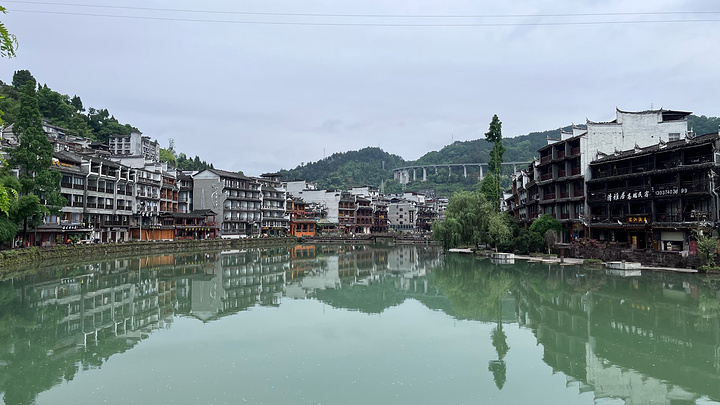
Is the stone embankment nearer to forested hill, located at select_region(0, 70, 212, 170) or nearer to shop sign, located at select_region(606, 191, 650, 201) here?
forested hill, located at select_region(0, 70, 212, 170)

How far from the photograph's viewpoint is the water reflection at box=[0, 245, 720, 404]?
15000 millimetres

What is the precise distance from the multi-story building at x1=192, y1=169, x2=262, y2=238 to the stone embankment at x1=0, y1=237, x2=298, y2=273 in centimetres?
724

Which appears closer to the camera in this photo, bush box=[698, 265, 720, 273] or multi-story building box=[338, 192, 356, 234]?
bush box=[698, 265, 720, 273]

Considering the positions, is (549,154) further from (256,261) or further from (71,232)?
(71,232)

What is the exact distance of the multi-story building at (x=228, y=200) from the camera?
289 ft

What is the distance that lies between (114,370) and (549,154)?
55549 mm

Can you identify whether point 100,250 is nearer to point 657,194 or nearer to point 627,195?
point 627,195

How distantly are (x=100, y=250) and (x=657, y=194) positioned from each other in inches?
2431

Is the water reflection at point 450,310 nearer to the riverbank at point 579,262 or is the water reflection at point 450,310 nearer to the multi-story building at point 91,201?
the riverbank at point 579,262

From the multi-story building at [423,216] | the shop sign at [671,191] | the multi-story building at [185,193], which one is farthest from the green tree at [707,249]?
the multi-story building at [423,216]

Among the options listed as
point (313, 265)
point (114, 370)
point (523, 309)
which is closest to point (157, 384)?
point (114, 370)

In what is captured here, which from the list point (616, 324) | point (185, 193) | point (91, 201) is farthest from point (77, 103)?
point (616, 324)

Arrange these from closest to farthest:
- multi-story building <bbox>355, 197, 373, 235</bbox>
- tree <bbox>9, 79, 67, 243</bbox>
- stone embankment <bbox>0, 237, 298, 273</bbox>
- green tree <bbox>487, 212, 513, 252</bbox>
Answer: stone embankment <bbox>0, 237, 298, 273</bbox>, tree <bbox>9, 79, 67, 243</bbox>, green tree <bbox>487, 212, 513, 252</bbox>, multi-story building <bbox>355, 197, 373, 235</bbox>

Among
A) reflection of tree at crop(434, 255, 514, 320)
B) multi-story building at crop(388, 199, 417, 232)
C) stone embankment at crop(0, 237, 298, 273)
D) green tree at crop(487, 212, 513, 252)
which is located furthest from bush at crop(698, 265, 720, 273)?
multi-story building at crop(388, 199, 417, 232)
